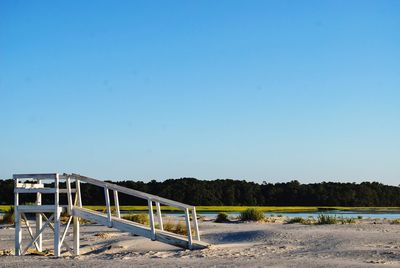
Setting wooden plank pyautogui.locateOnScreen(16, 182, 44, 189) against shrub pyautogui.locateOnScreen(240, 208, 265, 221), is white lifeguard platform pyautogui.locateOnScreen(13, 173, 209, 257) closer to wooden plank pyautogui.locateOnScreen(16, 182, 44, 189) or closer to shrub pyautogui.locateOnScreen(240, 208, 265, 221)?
wooden plank pyautogui.locateOnScreen(16, 182, 44, 189)

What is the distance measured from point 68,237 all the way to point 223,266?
38.8 ft

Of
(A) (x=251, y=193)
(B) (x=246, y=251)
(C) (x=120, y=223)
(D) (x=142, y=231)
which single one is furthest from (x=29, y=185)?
(A) (x=251, y=193)

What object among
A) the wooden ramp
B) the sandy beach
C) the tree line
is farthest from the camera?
the tree line

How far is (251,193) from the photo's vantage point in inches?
2972

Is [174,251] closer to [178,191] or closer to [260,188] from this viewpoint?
[178,191]

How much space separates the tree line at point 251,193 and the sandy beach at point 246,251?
152ft

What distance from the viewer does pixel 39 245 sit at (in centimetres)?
2078

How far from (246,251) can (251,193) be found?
58120 millimetres

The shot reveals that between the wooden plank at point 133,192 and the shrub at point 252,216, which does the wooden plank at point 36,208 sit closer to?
the wooden plank at point 133,192

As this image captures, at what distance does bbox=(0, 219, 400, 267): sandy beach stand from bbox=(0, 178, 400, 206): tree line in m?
46.3

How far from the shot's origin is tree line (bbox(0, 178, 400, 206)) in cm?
7181

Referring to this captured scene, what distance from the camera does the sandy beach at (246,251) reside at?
15.0 metres

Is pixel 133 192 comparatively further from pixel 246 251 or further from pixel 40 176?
pixel 246 251

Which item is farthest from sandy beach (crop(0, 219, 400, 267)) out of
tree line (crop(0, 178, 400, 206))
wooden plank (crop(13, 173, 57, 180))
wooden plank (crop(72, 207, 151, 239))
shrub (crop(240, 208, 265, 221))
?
tree line (crop(0, 178, 400, 206))
